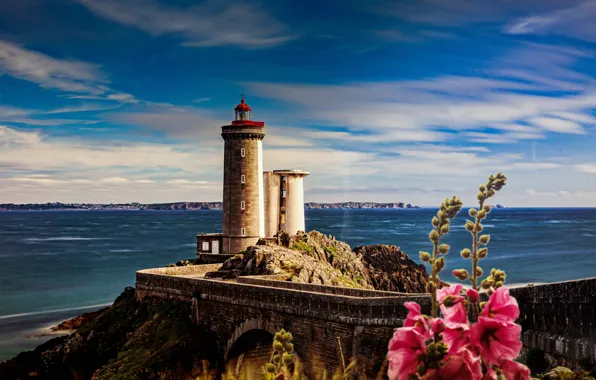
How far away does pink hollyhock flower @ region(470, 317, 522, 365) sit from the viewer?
261 centimetres

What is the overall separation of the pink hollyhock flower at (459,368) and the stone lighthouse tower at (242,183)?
41.2 meters

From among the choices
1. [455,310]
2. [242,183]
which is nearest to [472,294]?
[455,310]

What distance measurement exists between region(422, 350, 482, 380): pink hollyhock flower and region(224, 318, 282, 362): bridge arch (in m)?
22.5

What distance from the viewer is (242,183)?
43.6m

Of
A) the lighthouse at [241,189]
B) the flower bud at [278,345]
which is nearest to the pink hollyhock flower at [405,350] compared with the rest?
the flower bud at [278,345]

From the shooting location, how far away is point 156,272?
37844mm

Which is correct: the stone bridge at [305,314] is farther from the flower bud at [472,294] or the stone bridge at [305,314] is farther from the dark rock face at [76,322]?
the dark rock face at [76,322]

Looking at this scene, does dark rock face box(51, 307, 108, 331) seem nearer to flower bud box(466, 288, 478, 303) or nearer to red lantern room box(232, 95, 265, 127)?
red lantern room box(232, 95, 265, 127)

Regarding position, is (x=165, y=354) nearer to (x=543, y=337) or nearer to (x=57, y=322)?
(x=543, y=337)

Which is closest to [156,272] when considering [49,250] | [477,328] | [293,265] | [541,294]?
[293,265]

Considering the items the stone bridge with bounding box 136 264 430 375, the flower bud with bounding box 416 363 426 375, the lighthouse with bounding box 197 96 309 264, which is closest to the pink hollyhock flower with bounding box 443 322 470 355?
the flower bud with bounding box 416 363 426 375

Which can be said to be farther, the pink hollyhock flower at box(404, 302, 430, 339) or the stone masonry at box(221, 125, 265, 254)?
the stone masonry at box(221, 125, 265, 254)

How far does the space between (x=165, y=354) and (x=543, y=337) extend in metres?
21.1

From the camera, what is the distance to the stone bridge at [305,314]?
65.2 feet
